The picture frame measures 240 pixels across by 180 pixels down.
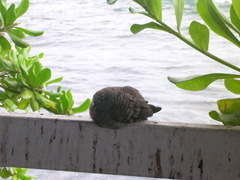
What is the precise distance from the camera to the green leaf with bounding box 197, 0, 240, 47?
1.78ft

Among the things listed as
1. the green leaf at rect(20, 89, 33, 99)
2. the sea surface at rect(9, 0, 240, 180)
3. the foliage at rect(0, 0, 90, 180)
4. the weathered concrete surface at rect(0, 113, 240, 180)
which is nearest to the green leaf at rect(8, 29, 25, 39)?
the foliage at rect(0, 0, 90, 180)

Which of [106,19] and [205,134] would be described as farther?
[106,19]

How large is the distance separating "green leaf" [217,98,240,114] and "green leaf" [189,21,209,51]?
8 centimetres

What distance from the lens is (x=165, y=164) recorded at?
60cm

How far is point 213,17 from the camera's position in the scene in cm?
55

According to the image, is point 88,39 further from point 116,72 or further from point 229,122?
point 229,122

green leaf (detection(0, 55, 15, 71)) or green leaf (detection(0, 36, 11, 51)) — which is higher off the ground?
green leaf (detection(0, 36, 11, 51))

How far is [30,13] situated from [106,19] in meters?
0.50

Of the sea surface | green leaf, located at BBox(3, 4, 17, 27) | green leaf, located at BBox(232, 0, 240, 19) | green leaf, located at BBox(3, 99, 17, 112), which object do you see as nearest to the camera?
green leaf, located at BBox(232, 0, 240, 19)

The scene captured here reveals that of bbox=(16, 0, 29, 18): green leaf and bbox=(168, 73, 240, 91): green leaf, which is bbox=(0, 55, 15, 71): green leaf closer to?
bbox=(16, 0, 29, 18): green leaf

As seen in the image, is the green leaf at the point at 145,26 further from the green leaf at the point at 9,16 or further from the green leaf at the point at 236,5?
the green leaf at the point at 9,16

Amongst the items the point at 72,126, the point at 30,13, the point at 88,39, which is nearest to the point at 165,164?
the point at 72,126

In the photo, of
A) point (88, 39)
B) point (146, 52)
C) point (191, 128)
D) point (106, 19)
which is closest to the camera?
point (191, 128)

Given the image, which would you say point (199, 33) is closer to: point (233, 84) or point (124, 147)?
point (233, 84)
